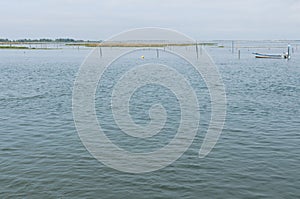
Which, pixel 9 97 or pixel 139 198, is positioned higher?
pixel 9 97

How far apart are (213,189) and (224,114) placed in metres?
12.7

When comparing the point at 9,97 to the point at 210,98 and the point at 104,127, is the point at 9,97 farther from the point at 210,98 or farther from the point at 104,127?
the point at 210,98

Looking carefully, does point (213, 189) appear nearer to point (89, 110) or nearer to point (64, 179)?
point (64, 179)

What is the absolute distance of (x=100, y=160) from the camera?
1586 cm

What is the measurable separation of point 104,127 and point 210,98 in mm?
13509

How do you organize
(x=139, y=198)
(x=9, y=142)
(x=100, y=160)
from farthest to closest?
1. (x=9, y=142)
2. (x=100, y=160)
3. (x=139, y=198)

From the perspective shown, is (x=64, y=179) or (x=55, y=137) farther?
(x=55, y=137)

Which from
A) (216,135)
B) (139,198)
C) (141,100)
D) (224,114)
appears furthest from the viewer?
(141,100)

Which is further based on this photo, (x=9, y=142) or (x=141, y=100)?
(x=141, y=100)

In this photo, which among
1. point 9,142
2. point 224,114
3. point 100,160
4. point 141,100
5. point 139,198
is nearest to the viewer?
point 139,198

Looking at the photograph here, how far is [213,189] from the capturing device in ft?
42.4

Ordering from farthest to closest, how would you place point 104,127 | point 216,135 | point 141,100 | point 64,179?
point 141,100
point 104,127
point 216,135
point 64,179

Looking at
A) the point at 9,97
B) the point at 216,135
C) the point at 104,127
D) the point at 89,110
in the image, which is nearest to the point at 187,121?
the point at 216,135

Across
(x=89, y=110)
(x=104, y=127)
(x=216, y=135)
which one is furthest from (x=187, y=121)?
(x=89, y=110)
